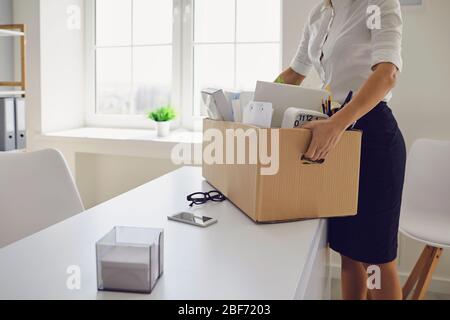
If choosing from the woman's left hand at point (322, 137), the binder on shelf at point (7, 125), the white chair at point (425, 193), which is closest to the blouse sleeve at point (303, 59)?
the woman's left hand at point (322, 137)

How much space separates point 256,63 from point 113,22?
3.62ft

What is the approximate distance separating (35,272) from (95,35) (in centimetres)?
282

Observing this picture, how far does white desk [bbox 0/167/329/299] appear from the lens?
0.68 meters

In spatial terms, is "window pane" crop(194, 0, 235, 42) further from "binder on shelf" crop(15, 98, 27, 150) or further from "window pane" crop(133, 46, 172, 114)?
"binder on shelf" crop(15, 98, 27, 150)

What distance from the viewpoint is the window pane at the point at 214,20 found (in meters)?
2.95

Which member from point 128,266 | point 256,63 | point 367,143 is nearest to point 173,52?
point 256,63

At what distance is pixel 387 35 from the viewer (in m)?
1.21

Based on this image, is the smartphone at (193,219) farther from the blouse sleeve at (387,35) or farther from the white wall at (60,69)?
the white wall at (60,69)

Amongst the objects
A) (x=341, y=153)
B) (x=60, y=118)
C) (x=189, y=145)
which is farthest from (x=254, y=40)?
(x=341, y=153)

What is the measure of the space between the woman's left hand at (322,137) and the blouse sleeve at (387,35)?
324mm

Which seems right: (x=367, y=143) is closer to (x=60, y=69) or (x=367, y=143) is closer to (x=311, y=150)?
(x=311, y=150)

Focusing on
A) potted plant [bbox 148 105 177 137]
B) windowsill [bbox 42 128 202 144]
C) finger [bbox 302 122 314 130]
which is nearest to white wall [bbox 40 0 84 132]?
windowsill [bbox 42 128 202 144]

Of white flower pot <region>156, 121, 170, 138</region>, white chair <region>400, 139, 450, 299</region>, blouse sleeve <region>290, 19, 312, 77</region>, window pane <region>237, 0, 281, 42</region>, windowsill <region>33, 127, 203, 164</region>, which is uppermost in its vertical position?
window pane <region>237, 0, 281, 42</region>
